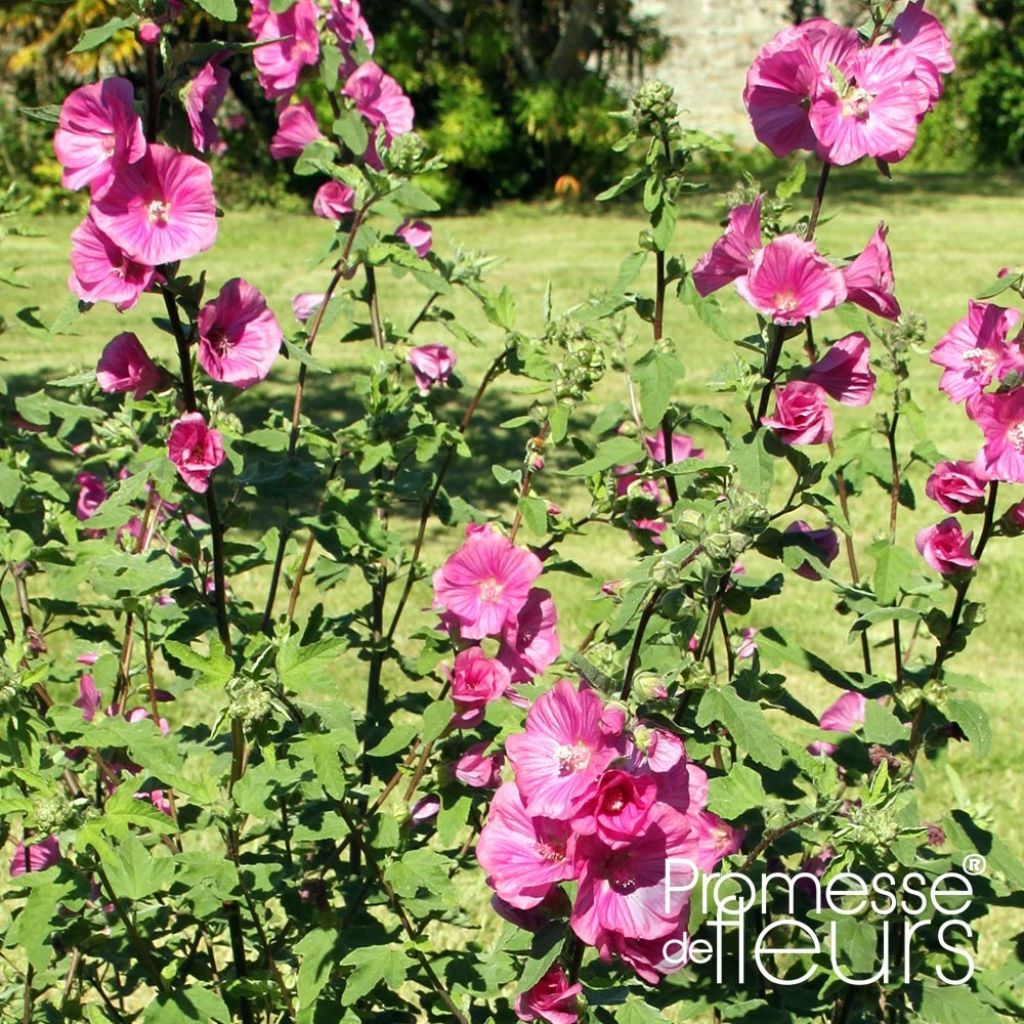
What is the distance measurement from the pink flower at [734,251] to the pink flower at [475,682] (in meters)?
0.51

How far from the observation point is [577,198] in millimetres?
14477

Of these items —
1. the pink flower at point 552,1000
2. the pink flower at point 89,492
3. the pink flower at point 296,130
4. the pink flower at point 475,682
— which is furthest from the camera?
the pink flower at point 89,492

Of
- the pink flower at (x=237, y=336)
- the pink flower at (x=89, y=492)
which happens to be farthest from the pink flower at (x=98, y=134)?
the pink flower at (x=89, y=492)

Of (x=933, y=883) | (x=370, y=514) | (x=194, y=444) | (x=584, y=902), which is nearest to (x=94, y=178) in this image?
(x=194, y=444)

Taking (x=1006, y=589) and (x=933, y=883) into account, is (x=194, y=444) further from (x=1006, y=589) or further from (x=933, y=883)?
(x=1006, y=589)

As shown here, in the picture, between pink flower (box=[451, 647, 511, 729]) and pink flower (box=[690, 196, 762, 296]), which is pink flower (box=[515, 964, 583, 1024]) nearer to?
pink flower (box=[451, 647, 511, 729])

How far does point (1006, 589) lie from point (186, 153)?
4.19 metres

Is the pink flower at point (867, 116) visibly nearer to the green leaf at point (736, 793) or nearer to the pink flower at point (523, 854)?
the green leaf at point (736, 793)

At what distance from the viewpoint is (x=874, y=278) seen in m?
1.64

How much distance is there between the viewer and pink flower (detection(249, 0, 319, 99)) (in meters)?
2.14

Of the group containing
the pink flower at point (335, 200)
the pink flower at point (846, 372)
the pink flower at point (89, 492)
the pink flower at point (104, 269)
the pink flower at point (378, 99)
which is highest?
the pink flower at point (378, 99)

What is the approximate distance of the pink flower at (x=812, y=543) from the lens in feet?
5.87

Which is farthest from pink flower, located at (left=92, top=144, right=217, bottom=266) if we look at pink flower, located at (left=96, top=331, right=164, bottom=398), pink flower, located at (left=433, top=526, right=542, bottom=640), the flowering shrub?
pink flower, located at (left=433, top=526, right=542, bottom=640)

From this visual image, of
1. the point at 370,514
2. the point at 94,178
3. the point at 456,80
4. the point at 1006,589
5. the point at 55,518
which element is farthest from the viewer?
the point at 456,80
